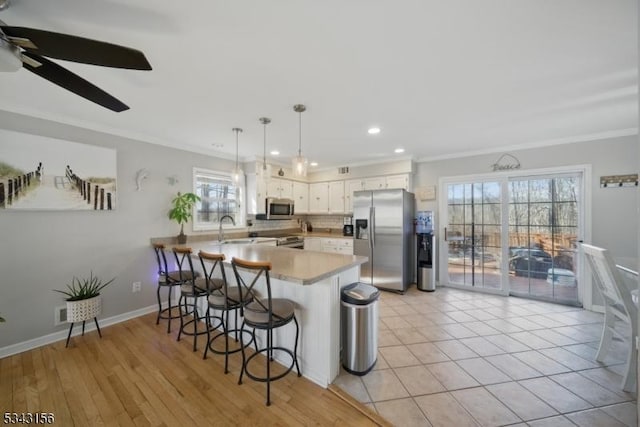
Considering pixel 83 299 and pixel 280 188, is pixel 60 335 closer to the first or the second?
pixel 83 299

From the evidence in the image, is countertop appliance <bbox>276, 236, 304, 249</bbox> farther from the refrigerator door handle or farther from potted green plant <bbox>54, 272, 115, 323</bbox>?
potted green plant <bbox>54, 272, 115, 323</bbox>

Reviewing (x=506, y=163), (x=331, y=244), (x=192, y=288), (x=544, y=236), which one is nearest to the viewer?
(x=192, y=288)

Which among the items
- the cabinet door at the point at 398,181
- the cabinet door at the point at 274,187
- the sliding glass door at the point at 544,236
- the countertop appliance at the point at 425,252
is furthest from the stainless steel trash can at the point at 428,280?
the cabinet door at the point at 274,187

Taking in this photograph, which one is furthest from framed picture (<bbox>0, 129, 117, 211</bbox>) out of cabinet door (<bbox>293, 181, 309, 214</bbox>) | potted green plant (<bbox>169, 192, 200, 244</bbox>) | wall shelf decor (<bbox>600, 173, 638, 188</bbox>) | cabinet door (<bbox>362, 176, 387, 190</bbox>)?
wall shelf decor (<bbox>600, 173, 638, 188</bbox>)

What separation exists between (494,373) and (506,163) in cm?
335

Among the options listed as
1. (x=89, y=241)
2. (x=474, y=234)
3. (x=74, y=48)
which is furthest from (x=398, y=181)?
(x=89, y=241)

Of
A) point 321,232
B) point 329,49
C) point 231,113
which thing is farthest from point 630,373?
point 321,232

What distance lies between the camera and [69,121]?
2.80 meters

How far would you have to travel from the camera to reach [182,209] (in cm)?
355

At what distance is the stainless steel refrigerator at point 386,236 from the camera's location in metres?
4.25

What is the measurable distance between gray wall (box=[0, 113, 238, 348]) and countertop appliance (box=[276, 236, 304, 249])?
1629 millimetres

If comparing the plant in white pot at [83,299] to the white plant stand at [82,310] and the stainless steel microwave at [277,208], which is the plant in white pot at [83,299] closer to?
the white plant stand at [82,310]

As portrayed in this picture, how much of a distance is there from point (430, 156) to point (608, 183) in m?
2.38

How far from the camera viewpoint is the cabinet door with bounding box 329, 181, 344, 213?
5.47 metres
